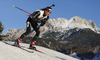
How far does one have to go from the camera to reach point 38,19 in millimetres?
9445

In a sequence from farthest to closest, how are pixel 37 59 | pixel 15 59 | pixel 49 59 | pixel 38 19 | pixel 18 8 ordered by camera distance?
pixel 18 8 → pixel 38 19 → pixel 49 59 → pixel 37 59 → pixel 15 59

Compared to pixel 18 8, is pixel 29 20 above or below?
below

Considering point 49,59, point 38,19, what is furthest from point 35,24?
point 49,59

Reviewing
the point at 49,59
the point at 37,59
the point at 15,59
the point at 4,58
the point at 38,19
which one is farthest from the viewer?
the point at 38,19

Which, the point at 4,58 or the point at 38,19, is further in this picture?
the point at 38,19

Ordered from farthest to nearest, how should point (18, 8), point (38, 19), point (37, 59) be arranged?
point (18, 8) → point (38, 19) → point (37, 59)

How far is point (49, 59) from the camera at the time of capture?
7.27 metres

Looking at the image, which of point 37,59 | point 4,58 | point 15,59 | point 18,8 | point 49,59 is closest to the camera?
point 4,58

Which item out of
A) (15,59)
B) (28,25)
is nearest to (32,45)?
(28,25)

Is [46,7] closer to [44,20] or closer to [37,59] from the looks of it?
[44,20]

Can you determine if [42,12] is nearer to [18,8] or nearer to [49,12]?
[49,12]

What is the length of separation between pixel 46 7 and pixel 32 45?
2358 mm

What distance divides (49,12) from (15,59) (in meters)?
4.68

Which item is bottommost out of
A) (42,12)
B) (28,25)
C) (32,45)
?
(32,45)
